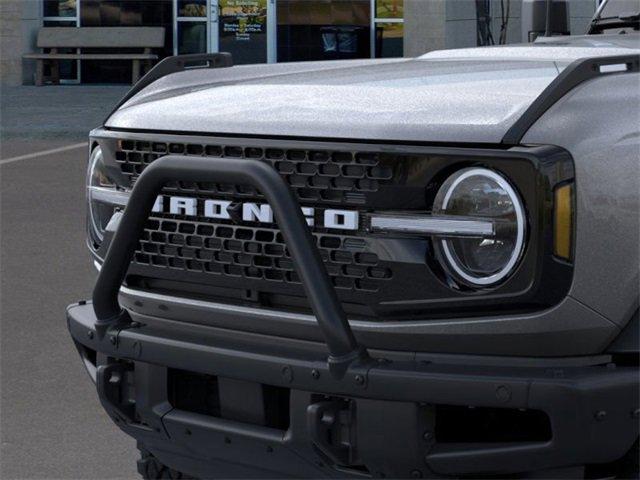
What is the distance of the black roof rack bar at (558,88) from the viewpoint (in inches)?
120

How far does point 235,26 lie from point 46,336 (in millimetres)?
20110

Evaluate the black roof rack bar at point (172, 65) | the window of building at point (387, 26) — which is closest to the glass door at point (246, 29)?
the window of building at point (387, 26)

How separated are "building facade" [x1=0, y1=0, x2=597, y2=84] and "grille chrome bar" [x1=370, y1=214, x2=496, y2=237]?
872 inches

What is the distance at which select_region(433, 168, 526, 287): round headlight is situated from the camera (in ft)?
10.1

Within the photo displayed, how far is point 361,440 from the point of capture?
10.3 ft

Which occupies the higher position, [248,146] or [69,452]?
[248,146]

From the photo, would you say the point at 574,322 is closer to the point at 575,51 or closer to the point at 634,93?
the point at 634,93

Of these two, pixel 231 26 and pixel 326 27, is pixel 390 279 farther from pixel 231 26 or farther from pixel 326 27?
pixel 231 26

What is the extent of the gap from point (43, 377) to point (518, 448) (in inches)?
135

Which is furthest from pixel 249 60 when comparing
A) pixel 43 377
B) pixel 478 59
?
pixel 478 59

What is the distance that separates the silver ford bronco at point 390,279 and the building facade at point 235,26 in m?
21.8

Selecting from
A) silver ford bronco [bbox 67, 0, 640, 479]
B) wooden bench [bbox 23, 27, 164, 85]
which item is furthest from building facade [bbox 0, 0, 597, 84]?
silver ford bronco [bbox 67, 0, 640, 479]

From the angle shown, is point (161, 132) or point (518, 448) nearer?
point (518, 448)

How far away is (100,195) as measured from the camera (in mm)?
3967
